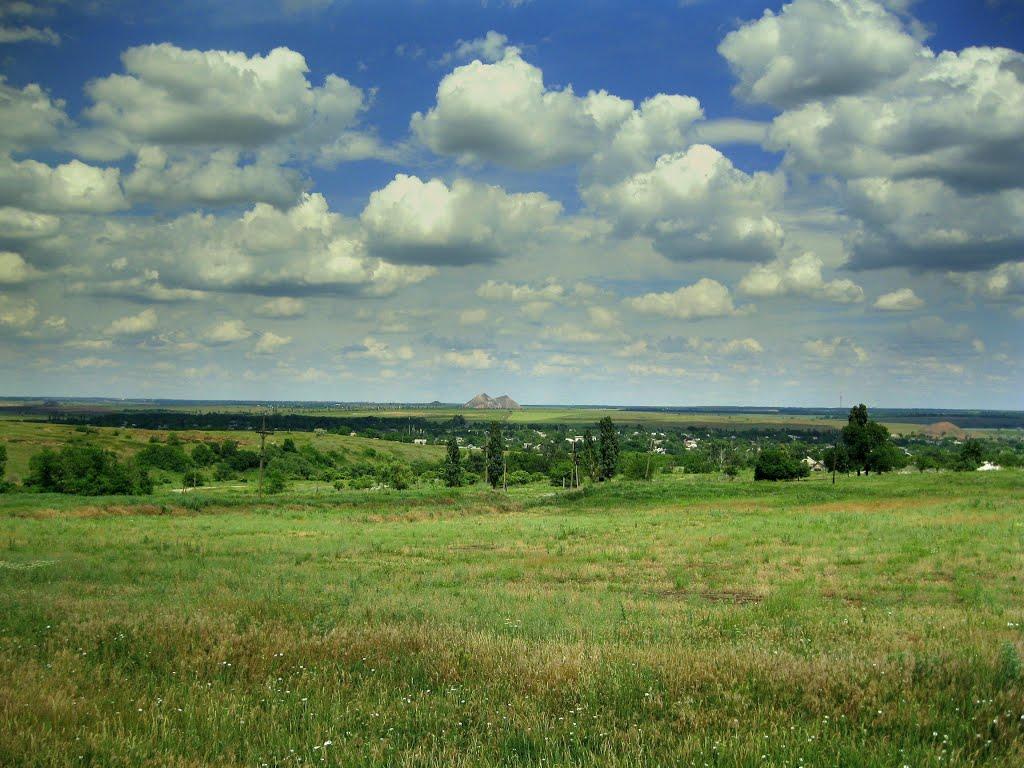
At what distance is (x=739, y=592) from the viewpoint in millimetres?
18406

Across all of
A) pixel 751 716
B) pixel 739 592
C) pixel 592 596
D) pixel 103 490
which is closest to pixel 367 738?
pixel 751 716

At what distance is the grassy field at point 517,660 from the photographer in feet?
18.1

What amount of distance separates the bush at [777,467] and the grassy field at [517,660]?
86.6 m

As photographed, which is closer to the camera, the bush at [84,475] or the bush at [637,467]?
the bush at [84,475]

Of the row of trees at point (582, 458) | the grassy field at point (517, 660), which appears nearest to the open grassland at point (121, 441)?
the row of trees at point (582, 458)

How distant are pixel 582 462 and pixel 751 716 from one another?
388ft

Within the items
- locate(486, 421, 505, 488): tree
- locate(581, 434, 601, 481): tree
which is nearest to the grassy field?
locate(581, 434, 601, 481): tree

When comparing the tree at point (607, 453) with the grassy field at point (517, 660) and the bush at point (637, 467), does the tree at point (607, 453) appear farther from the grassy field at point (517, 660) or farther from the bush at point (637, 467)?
the grassy field at point (517, 660)

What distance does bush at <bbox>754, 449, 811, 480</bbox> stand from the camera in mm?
107812

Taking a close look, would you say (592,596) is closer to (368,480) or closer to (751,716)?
(751,716)

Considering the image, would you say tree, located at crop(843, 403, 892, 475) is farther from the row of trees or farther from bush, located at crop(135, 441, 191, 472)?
bush, located at crop(135, 441, 191, 472)

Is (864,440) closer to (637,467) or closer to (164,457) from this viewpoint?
(637,467)

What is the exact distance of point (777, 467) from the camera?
108 meters

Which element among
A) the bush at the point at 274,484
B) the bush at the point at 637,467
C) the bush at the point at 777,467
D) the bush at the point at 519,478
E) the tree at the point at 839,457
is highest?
the tree at the point at 839,457
